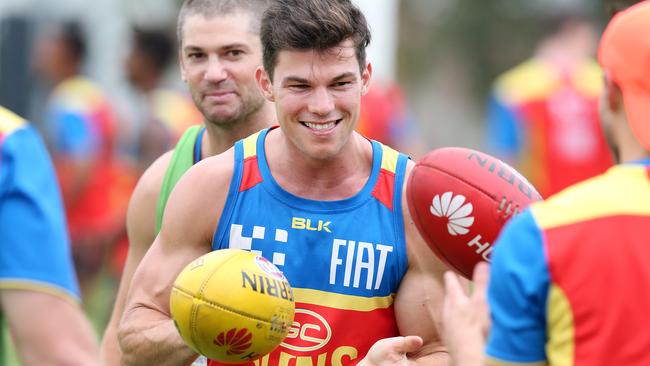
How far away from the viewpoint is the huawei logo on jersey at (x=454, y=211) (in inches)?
170

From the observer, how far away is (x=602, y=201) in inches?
131

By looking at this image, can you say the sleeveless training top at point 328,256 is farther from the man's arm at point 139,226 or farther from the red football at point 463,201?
the man's arm at point 139,226

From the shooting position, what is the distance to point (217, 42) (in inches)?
231

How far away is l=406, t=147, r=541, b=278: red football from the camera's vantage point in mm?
4297

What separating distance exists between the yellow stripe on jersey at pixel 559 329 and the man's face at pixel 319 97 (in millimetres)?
1631

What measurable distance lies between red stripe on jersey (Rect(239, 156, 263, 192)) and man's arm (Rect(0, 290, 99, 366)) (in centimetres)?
127

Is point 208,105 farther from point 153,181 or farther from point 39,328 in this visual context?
point 39,328

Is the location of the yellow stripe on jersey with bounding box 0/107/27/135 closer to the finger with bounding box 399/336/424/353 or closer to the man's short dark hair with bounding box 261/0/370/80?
the man's short dark hair with bounding box 261/0/370/80

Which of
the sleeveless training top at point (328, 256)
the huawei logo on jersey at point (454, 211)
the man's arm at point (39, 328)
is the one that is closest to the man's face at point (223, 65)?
the sleeveless training top at point (328, 256)

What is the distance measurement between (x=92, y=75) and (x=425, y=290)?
661 inches

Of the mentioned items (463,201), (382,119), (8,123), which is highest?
(8,123)

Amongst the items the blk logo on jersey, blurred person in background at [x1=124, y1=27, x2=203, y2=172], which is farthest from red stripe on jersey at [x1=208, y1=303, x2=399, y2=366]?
blurred person in background at [x1=124, y1=27, x2=203, y2=172]

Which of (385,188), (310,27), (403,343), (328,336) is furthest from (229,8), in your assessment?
(403,343)

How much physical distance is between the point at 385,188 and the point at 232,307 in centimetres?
90
